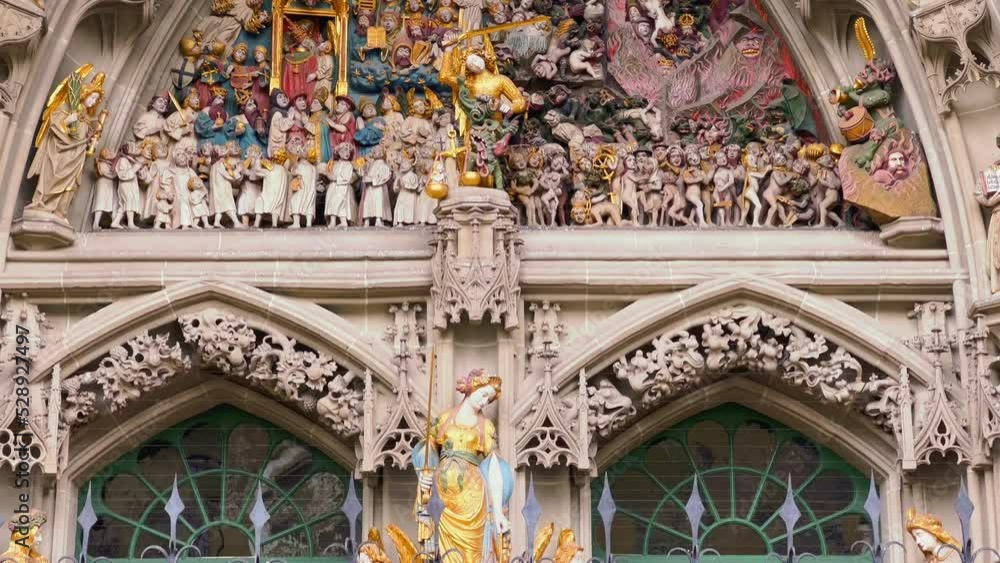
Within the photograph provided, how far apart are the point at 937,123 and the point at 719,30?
2215 millimetres

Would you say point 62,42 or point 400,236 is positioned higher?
point 62,42

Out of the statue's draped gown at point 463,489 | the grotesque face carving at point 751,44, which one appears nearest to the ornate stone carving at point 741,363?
the statue's draped gown at point 463,489

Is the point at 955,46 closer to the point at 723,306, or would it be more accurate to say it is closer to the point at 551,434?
the point at 723,306

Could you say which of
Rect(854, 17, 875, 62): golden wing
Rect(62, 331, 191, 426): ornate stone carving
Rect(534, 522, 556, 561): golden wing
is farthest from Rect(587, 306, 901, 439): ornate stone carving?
Rect(62, 331, 191, 426): ornate stone carving

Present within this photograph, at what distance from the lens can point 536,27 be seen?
61.0 feet

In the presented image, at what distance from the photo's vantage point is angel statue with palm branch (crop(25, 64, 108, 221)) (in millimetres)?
17547

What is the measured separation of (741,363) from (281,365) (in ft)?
10.9

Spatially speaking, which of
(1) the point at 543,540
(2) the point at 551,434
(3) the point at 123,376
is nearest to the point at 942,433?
(2) the point at 551,434

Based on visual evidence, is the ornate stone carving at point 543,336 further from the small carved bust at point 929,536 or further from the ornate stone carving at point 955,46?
the ornate stone carving at point 955,46

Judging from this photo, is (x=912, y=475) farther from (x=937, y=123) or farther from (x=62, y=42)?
(x=62, y=42)

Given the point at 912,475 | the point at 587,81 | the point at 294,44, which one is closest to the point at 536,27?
the point at 587,81

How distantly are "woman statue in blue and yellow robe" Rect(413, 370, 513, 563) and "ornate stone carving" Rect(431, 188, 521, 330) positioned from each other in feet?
1.63

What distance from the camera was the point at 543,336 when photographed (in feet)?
56.6

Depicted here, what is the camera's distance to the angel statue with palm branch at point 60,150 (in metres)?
17.5
